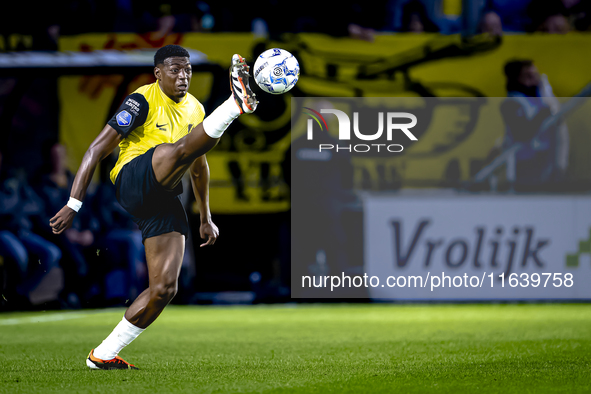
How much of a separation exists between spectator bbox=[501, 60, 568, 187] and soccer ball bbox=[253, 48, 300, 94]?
5.45 meters

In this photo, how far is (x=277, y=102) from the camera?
938cm

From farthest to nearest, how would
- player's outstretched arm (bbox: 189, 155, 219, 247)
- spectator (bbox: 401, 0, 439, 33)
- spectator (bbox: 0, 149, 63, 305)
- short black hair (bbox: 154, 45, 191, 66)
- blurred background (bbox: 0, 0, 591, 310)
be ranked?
spectator (bbox: 401, 0, 439, 33) → blurred background (bbox: 0, 0, 591, 310) → spectator (bbox: 0, 149, 63, 305) → player's outstretched arm (bbox: 189, 155, 219, 247) → short black hair (bbox: 154, 45, 191, 66)

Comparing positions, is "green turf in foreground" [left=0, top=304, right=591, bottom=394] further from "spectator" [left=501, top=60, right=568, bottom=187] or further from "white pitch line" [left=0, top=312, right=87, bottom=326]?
"spectator" [left=501, top=60, right=568, bottom=187]

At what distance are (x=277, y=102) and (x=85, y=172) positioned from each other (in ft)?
18.3

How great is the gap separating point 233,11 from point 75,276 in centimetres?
397

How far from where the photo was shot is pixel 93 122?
9328 mm

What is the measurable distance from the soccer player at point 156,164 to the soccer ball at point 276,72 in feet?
1.33

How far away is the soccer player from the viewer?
150 inches

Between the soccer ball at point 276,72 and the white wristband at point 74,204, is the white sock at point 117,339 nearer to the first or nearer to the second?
the white wristband at point 74,204

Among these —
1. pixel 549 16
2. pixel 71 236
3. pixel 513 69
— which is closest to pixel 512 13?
pixel 549 16

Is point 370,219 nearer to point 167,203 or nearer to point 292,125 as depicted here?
point 292,125

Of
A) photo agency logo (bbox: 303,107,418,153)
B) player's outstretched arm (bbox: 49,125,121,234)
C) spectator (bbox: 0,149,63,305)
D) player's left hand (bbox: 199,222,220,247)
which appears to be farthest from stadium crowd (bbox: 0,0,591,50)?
player's outstretched arm (bbox: 49,125,121,234)

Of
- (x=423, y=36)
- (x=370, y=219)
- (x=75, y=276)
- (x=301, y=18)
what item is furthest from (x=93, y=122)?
(x=423, y=36)

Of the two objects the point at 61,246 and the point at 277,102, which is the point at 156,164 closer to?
the point at 61,246
